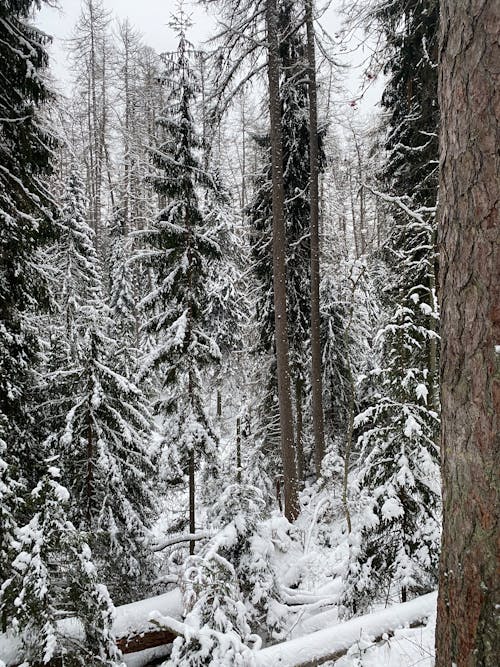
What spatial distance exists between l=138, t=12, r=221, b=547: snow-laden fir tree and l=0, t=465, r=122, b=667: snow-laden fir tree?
16.5 feet

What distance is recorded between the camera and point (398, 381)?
17.8 feet

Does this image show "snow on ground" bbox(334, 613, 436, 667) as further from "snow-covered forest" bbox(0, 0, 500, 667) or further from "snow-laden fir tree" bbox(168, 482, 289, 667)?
"snow-laden fir tree" bbox(168, 482, 289, 667)

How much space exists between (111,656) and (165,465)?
5.23 m

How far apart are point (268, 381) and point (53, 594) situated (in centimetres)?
948

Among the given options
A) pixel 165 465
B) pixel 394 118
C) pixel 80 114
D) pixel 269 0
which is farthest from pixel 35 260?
pixel 80 114

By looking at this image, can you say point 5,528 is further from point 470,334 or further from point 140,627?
point 470,334

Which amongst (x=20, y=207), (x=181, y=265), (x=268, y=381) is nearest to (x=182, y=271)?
(x=181, y=265)

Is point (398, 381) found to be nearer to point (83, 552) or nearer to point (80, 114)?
point (83, 552)

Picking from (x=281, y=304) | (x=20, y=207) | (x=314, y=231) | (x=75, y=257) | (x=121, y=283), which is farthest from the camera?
(x=121, y=283)

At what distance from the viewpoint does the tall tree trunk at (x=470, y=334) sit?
152 cm

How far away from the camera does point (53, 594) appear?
4.48m

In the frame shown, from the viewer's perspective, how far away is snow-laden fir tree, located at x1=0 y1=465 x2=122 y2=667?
13.4ft

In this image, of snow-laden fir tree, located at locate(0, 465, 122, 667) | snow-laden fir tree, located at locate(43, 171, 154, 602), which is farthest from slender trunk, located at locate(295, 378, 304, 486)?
snow-laden fir tree, located at locate(0, 465, 122, 667)

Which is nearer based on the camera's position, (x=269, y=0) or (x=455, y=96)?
(x=455, y=96)
